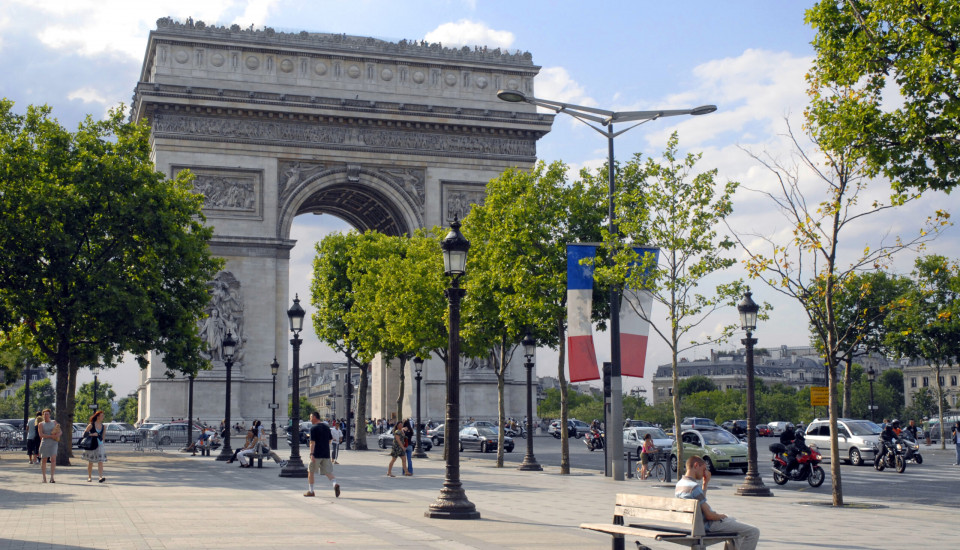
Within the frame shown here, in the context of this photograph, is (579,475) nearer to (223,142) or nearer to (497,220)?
(497,220)

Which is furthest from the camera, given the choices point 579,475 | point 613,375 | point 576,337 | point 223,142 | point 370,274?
point 223,142

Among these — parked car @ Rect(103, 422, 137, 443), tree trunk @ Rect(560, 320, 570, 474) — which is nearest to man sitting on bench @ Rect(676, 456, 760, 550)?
tree trunk @ Rect(560, 320, 570, 474)

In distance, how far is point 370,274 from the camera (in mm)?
47188

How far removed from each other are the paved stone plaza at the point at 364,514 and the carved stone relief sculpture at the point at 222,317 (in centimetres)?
2391

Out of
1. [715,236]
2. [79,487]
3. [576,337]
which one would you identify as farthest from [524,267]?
[79,487]

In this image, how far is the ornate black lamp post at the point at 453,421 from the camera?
672 inches

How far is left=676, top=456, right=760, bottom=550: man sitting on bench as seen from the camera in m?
11.2

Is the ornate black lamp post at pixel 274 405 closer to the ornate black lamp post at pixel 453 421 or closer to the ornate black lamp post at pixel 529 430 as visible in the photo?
the ornate black lamp post at pixel 529 430

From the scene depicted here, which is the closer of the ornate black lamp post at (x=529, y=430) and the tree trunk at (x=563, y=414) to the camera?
the tree trunk at (x=563, y=414)

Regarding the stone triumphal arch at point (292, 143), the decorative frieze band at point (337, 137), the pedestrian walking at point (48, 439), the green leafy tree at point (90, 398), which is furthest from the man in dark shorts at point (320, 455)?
the green leafy tree at point (90, 398)

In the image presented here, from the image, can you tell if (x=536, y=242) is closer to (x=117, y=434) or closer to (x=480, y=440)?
(x=480, y=440)

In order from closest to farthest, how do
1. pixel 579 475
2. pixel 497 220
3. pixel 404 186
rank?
1. pixel 579 475
2. pixel 497 220
3. pixel 404 186

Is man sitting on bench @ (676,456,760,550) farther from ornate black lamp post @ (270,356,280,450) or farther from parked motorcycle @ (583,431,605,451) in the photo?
parked motorcycle @ (583,431,605,451)

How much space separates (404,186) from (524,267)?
26324 millimetres
